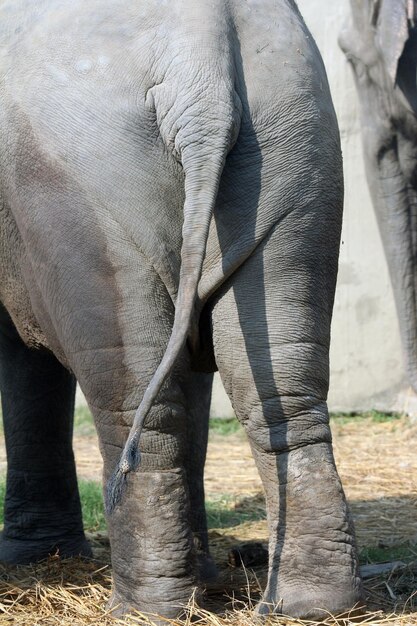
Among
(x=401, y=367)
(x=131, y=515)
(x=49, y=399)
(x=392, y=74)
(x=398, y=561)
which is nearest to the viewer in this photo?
(x=131, y=515)

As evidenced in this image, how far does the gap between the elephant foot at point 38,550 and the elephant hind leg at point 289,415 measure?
1.38 metres

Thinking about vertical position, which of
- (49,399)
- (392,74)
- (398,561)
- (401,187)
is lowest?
(398,561)

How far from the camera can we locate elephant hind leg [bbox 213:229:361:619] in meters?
3.11

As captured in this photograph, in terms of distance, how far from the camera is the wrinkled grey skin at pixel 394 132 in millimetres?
5645

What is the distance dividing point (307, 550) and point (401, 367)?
4913mm

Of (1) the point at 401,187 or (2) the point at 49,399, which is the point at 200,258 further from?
(1) the point at 401,187

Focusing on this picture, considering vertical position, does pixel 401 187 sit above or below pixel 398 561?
above

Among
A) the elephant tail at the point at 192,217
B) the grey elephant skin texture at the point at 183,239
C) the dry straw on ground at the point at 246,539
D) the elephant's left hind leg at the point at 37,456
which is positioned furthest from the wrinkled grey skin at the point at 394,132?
the elephant tail at the point at 192,217

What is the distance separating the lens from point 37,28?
3258mm

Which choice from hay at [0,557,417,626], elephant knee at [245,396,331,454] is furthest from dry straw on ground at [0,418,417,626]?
elephant knee at [245,396,331,454]

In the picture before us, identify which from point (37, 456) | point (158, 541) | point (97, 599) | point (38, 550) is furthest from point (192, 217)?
point (38, 550)

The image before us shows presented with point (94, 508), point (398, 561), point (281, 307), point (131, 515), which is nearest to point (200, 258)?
point (281, 307)

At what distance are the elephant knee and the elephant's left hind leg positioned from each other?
55.5 inches

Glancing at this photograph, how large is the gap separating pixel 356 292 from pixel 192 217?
514cm
